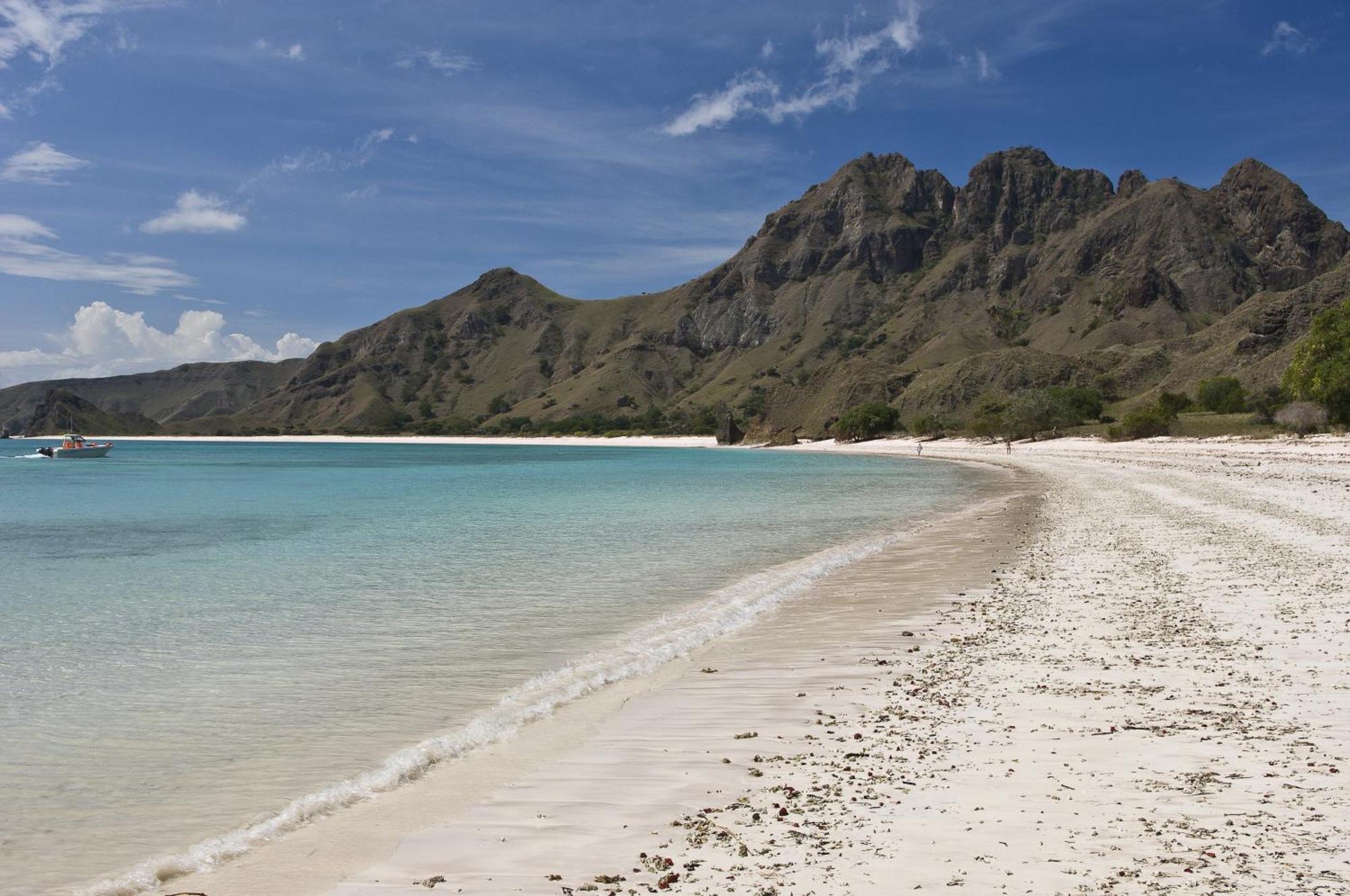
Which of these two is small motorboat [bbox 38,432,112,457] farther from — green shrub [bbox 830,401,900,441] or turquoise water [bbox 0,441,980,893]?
green shrub [bbox 830,401,900,441]

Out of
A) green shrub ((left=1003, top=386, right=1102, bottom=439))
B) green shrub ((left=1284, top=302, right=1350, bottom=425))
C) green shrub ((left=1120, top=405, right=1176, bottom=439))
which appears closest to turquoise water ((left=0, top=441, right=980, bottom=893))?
green shrub ((left=1284, top=302, right=1350, bottom=425))

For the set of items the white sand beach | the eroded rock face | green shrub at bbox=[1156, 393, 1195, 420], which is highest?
green shrub at bbox=[1156, 393, 1195, 420]

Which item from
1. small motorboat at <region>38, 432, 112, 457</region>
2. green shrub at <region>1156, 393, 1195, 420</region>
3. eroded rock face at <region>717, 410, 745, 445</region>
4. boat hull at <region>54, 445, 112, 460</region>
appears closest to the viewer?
green shrub at <region>1156, 393, 1195, 420</region>

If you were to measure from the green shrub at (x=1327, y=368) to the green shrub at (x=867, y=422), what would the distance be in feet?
246

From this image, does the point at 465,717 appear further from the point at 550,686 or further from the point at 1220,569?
the point at 1220,569

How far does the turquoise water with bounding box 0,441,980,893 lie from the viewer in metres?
6.95

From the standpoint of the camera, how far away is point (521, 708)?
30.7 feet

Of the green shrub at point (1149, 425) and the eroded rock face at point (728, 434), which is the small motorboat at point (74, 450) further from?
the green shrub at point (1149, 425)

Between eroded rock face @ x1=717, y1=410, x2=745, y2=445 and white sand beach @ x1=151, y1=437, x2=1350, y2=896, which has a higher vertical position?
eroded rock face @ x1=717, y1=410, x2=745, y2=445

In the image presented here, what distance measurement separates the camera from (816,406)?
585ft

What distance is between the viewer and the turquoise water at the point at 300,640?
22.8 feet

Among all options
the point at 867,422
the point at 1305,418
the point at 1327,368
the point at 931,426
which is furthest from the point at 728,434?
the point at 1305,418

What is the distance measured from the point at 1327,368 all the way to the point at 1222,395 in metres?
31.8

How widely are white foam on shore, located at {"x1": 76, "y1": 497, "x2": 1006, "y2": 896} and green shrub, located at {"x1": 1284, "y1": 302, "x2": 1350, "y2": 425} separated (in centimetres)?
6196
